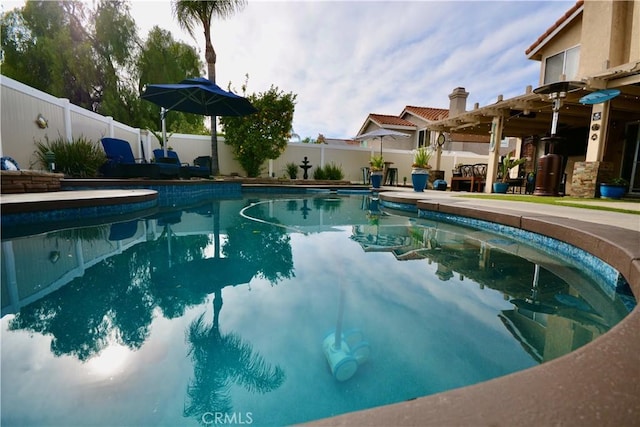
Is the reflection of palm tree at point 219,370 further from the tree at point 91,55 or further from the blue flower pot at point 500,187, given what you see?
the tree at point 91,55

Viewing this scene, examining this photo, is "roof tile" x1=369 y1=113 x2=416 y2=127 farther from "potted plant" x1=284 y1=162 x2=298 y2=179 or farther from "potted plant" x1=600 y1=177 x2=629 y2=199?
"potted plant" x1=600 y1=177 x2=629 y2=199

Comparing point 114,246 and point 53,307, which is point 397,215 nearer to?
point 114,246

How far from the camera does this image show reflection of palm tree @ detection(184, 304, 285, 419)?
3.76 feet

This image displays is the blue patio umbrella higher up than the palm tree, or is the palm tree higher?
the palm tree

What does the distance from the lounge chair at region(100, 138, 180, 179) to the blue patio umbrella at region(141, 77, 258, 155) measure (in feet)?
2.88

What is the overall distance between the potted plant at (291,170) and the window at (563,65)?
31.5 ft

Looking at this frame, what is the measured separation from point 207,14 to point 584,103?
11558 mm

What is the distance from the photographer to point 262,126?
1190cm

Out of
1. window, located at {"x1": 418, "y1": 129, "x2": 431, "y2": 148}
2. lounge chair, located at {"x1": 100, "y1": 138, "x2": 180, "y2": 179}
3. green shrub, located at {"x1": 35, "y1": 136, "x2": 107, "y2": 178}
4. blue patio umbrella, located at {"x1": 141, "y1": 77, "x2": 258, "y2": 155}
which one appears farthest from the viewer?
window, located at {"x1": 418, "y1": 129, "x2": 431, "y2": 148}

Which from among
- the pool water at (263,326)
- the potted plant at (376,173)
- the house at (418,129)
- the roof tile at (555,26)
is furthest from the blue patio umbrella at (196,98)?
the house at (418,129)

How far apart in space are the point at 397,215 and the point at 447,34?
685 centimetres

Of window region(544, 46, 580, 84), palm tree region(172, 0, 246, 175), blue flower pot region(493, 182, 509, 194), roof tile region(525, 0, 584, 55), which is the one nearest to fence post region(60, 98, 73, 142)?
palm tree region(172, 0, 246, 175)

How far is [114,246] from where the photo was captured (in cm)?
319

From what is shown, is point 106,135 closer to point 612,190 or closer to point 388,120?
point 612,190
